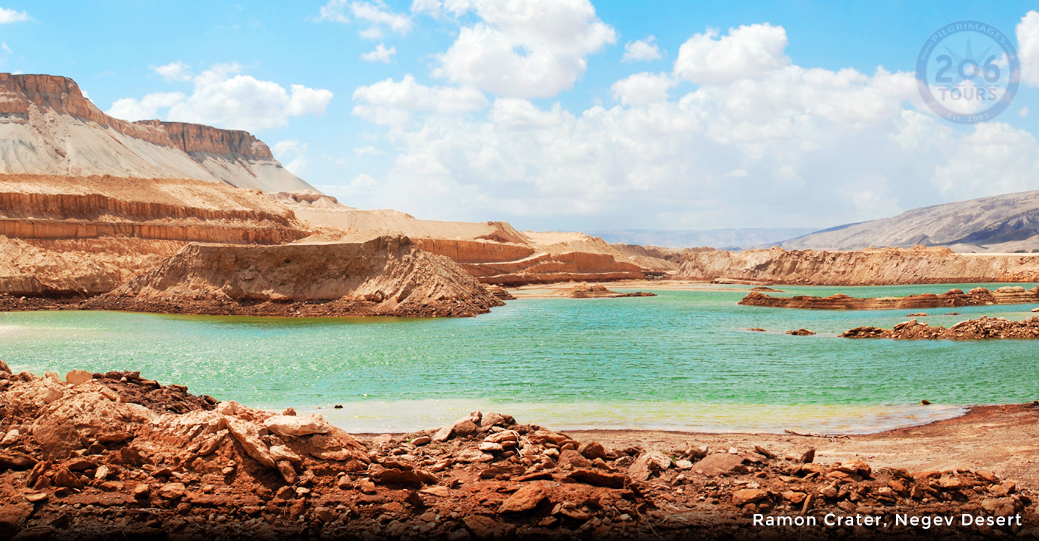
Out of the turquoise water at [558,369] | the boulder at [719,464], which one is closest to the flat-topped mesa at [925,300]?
the turquoise water at [558,369]

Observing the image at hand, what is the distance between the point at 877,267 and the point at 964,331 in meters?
60.8

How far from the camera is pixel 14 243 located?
43.9 meters

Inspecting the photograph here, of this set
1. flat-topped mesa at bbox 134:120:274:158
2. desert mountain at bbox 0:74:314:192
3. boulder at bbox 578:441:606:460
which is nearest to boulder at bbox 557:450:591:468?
boulder at bbox 578:441:606:460

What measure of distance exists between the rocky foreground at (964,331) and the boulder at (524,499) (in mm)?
23201

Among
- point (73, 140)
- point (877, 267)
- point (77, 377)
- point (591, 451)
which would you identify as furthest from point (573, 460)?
point (73, 140)

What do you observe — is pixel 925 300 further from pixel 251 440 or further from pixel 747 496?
pixel 251 440

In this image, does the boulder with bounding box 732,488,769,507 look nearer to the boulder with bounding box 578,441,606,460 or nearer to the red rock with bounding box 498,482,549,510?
the boulder with bounding box 578,441,606,460

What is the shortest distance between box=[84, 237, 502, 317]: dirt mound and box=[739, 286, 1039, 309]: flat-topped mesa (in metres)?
21.6

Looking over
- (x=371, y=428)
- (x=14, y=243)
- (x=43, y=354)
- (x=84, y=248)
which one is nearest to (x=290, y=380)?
(x=371, y=428)

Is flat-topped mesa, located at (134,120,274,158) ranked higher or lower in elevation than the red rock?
higher

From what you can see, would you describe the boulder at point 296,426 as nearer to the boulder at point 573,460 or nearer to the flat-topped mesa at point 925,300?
the boulder at point 573,460

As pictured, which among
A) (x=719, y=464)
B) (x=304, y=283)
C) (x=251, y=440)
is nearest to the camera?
(x=251, y=440)

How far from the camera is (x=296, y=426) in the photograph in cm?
695

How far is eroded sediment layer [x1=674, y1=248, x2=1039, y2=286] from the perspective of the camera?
2960 inches
